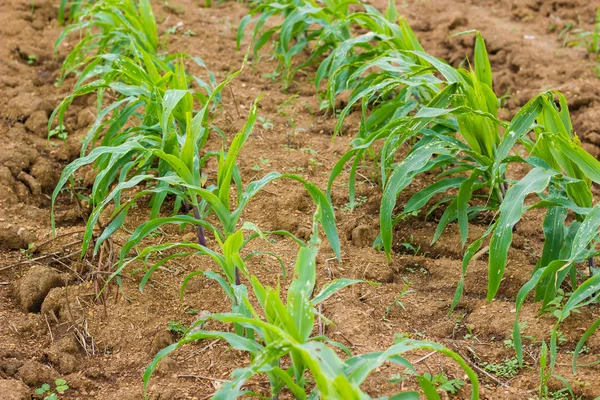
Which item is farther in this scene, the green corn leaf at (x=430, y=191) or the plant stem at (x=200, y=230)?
the green corn leaf at (x=430, y=191)

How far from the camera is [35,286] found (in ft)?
8.63

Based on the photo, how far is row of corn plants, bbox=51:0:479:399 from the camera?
1.76 metres

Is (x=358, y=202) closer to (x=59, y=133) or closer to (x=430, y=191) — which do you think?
(x=430, y=191)

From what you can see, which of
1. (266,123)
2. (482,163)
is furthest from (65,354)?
(266,123)

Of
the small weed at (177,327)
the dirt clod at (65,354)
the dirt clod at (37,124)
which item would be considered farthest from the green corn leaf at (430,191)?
the dirt clod at (37,124)

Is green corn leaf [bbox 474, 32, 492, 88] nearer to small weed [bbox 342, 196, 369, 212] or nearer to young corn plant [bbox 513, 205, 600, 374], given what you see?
small weed [bbox 342, 196, 369, 212]

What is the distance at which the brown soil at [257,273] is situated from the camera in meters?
2.30

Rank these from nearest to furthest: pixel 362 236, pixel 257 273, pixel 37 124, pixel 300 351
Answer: pixel 300 351
pixel 257 273
pixel 362 236
pixel 37 124

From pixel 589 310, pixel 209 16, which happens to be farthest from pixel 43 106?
pixel 589 310

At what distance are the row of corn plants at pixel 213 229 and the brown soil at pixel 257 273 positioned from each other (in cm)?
11

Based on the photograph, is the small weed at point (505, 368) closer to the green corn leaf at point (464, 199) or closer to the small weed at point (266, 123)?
the green corn leaf at point (464, 199)

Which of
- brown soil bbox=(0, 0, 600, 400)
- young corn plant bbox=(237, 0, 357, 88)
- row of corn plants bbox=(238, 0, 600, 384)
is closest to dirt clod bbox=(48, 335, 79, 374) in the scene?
brown soil bbox=(0, 0, 600, 400)

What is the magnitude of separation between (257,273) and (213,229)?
0.47 metres

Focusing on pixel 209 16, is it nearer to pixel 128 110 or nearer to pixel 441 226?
pixel 128 110
